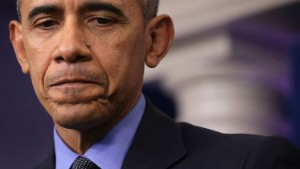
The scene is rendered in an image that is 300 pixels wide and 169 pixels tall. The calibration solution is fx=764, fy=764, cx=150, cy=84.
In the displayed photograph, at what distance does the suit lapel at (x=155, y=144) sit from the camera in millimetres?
1350

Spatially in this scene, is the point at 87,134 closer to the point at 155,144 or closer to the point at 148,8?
the point at 155,144

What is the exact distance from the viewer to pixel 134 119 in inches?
55.1

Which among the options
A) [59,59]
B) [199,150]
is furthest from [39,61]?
[199,150]

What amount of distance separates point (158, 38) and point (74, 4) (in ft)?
0.66

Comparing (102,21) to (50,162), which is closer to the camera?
(102,21)

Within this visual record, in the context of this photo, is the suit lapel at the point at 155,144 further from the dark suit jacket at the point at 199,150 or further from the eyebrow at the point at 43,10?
the eyebrow at the point at 43,10

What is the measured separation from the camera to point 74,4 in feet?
4.27

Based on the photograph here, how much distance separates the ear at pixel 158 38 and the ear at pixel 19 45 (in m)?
0.24

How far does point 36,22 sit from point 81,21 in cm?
10

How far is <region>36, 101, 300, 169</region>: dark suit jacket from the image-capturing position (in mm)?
1324

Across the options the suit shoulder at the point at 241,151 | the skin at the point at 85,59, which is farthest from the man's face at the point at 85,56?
the suit shoulder at the point at 241,151

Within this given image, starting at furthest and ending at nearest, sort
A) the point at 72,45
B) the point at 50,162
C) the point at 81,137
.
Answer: the point at 50,162, the point at 81,137, the point at 72,45

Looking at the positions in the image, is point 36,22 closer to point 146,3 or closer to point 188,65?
point 146,3

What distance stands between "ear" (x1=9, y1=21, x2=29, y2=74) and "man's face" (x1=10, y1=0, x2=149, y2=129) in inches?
3.2
